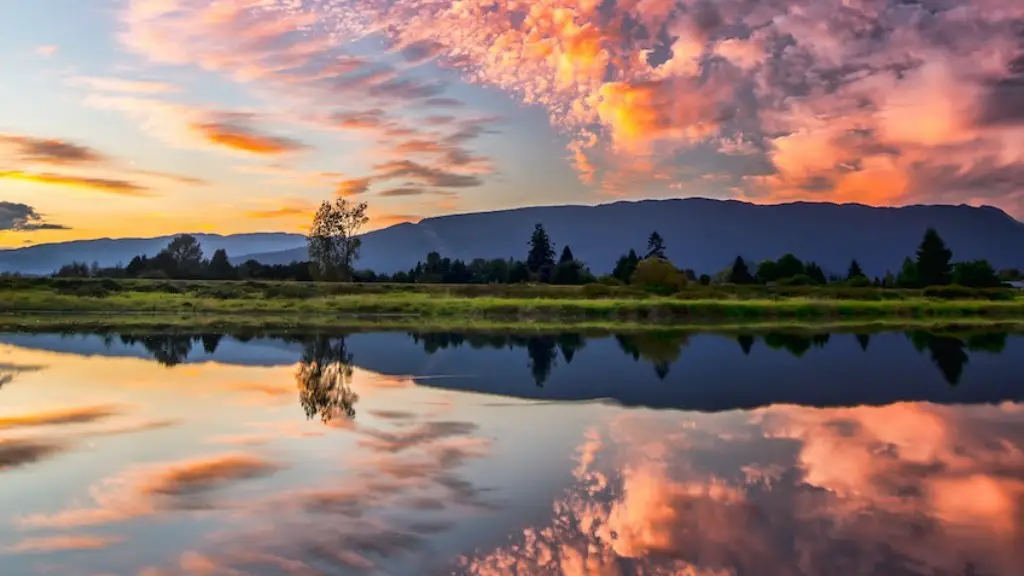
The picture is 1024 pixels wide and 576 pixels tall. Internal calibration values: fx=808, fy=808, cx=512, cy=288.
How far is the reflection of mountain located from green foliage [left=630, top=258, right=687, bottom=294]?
34.0 m

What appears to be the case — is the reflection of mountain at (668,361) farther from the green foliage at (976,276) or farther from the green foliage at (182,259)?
the green foliage at (182,259)

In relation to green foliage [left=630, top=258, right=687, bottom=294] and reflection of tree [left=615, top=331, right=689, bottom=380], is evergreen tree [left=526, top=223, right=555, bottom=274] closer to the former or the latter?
green foliage [left=630, top=258, right=687, bottom=294]

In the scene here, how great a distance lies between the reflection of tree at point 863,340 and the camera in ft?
110

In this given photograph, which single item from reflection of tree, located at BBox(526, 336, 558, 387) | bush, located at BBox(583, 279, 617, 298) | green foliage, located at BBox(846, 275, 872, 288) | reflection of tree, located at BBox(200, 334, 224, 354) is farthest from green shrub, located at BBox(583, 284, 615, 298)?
reflection of tree, located at BBox(200, 334, 224, 354)

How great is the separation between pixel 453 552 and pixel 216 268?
106 metres

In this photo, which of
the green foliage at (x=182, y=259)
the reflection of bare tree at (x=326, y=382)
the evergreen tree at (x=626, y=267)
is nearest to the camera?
the reflection of bare tree at (x=326, y=382)

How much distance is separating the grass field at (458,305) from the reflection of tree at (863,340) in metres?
12.4

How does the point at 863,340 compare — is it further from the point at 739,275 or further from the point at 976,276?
the point at 739,275

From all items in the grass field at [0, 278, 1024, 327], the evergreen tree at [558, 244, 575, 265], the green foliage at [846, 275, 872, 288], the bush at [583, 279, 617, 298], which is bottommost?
the grass field at [0, 278, 1024, 327]

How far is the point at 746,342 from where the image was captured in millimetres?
35469

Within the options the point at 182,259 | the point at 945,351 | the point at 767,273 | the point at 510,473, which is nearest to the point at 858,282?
the point at 767,273

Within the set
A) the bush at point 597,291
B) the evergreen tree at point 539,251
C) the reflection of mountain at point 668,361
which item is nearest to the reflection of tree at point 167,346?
the reflection of mountain at point 668,361

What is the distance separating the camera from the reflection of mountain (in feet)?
62.2

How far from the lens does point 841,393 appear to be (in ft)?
63.1
